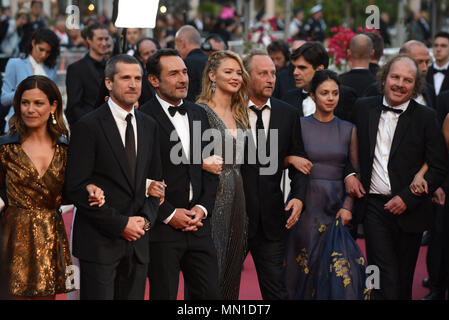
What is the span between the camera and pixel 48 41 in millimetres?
7676

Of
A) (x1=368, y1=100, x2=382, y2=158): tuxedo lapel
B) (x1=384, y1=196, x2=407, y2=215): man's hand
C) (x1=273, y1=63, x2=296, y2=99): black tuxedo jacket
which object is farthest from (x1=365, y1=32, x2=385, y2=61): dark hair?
(x1=384, y1=196, x2=407, y2=215): man's hand

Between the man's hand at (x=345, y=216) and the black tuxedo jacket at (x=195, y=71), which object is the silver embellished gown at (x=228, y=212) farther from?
the black tuxedo jacket at (x=195, y=71)

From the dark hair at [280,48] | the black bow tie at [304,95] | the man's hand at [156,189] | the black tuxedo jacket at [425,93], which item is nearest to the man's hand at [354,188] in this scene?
the black bow tie at [304,95]

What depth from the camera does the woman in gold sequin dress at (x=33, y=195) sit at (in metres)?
4.55

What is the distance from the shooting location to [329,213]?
5574 millimetres

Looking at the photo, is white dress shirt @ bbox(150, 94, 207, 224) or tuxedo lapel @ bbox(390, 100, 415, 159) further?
tuxedo lapel @ bbox(390, 100, 415, 159)

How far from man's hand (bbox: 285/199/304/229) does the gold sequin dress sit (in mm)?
1602

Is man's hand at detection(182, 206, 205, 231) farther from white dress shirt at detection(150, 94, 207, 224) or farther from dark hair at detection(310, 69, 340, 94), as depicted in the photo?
dark hair at detection(310, 69, 340, 94)

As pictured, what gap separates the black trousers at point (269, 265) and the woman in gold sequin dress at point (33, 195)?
56.1 inches

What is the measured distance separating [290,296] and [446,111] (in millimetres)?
2055

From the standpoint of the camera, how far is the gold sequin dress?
179 inches

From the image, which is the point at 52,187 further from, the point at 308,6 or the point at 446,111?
the point at 308,6

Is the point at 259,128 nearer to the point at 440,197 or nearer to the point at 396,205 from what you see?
the point at 396,205

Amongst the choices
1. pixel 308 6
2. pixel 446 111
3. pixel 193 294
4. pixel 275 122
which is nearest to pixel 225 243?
pixel 193 294
